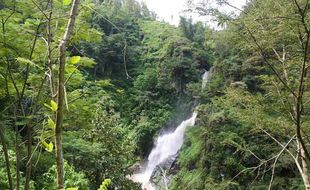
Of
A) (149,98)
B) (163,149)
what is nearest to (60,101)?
(163,149)

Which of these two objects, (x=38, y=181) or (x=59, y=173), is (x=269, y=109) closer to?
(x=38, y=181)

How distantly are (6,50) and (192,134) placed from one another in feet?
46.8

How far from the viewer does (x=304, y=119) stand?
7.99m

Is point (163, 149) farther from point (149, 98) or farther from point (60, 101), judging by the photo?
point (60, 101)

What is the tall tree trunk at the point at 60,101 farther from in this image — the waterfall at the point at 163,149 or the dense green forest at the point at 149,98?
the waterfall at the point at 163,149

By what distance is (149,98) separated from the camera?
103ft

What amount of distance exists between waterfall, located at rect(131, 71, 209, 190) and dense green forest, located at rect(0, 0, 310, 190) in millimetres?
1068

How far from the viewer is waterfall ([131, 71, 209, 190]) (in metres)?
22.8

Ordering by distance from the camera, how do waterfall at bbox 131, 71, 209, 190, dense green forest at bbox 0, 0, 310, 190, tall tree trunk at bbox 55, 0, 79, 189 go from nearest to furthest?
1. tall tree trunk at bbox 55, 0, 79, 189
2. dense green forest at bbox 0, 0, 310, 190
3. waterfall at bbox 131, 71, 209, 190

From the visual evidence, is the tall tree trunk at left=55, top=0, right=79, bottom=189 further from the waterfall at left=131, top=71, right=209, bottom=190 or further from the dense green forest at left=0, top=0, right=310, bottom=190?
the waterfall at left=131, top=71, right=209, bottom=190

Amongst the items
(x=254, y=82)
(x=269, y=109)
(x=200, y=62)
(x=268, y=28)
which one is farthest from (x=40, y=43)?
(x=200, y=62)

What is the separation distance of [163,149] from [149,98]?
25.9ft

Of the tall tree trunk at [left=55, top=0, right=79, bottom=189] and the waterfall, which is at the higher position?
the tall tree trunk at [left=55, top=0, right=79, bottom=189]

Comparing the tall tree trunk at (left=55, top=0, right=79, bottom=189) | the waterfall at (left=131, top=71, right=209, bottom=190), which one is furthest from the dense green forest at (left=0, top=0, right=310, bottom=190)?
the waterfall at (left=131, top=71, right=209, bottom=190)
